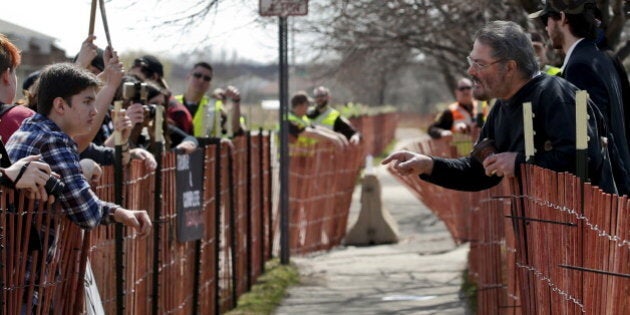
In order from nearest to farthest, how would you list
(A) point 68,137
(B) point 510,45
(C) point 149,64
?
(A) point 68,137 < (B) point 510,45 < (C) point 149,64

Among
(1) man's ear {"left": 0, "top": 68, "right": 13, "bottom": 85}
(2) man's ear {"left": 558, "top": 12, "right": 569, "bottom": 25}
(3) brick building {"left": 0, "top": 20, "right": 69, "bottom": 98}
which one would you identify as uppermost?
(3) brick building {"left": 0, "top": 20, "right": 69, "bottom": 98}

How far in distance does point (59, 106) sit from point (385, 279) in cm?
749

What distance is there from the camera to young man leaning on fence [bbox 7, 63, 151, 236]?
557cm

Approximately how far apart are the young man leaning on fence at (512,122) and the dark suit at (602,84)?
1.35ft

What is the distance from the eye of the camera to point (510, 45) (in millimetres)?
6207

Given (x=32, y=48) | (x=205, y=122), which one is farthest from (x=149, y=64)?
(x=32, y=48)

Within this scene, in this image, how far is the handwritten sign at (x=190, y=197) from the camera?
8.97 metres

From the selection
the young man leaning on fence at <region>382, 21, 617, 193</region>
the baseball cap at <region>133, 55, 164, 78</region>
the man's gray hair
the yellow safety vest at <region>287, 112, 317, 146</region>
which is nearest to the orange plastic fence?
the young man leaning on fence at <region>382, 21, 617, 193</region>

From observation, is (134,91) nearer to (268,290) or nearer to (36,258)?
(36,258)

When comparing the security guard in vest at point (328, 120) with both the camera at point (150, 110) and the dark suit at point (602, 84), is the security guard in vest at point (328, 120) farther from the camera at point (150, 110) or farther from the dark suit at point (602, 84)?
the dark suit at point (602, 84)

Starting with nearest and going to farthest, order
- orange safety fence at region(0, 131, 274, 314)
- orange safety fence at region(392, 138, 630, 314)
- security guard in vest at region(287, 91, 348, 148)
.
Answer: orange safety fence at region(392, 138, 630, 314) < orange safety fence at region(0, 131, 274, 314) < security guard in vest at region(287, 91, 348, 148)

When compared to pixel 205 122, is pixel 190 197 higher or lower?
lower

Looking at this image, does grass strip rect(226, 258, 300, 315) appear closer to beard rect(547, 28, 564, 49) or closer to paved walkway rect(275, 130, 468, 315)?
paved walkway rect(275, 130, 468, 315)

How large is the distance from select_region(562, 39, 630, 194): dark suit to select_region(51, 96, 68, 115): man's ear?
245 centimetres
